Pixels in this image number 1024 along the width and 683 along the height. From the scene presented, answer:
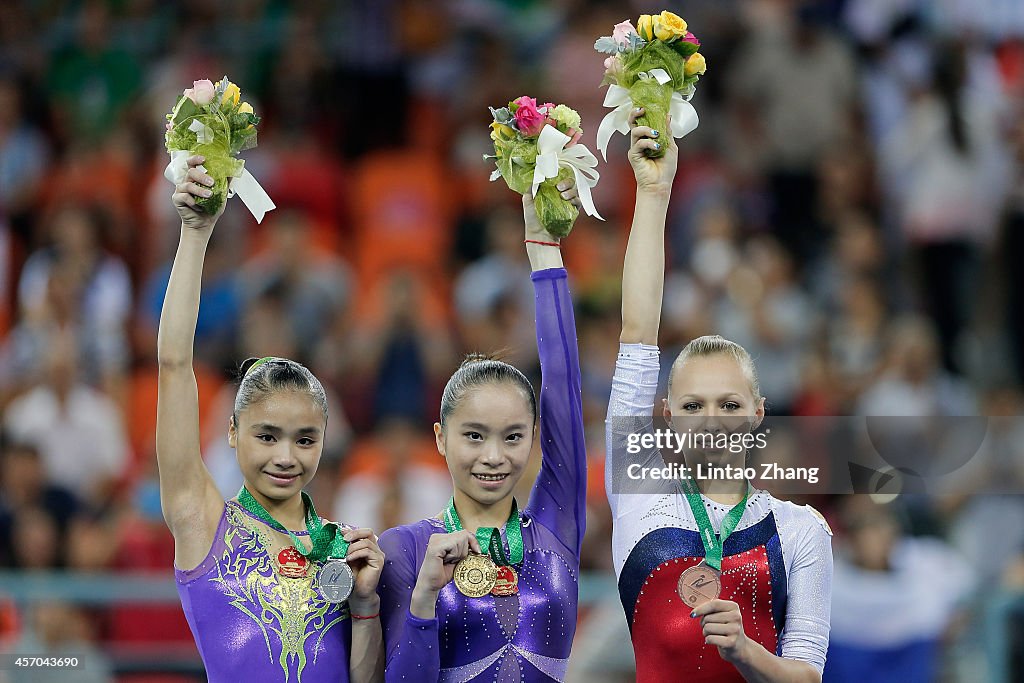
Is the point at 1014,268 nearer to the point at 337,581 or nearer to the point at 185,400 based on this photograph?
the point at 337,581

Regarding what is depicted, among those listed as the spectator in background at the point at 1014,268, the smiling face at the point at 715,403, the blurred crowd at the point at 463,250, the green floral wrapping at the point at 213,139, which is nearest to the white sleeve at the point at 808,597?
the smiling face at the point at 715,403

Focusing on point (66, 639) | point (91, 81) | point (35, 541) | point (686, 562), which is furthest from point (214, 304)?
point (686, 562)

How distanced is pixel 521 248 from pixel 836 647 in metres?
3.03

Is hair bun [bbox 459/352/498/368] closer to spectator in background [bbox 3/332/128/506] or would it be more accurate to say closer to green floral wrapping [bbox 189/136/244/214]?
green floral wrapping [bbox 189/136/244/214]

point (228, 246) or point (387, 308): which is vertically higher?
point (228, 246)

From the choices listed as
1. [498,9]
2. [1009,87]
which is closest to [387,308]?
[498,9]

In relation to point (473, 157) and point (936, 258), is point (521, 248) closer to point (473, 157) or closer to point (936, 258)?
point (473, 157)

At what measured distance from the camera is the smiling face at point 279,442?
3908 millimetres

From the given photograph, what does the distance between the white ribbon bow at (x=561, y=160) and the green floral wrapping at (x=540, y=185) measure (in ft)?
0.07

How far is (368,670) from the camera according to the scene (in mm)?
3818

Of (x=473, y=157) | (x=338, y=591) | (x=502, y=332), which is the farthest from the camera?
(x=473, y=157)

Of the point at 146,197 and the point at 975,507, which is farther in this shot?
the point at 146,197

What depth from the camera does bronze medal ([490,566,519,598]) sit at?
383 cm

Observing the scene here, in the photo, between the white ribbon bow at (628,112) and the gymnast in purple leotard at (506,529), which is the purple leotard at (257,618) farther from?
the white ribbon bow at (628,112)
